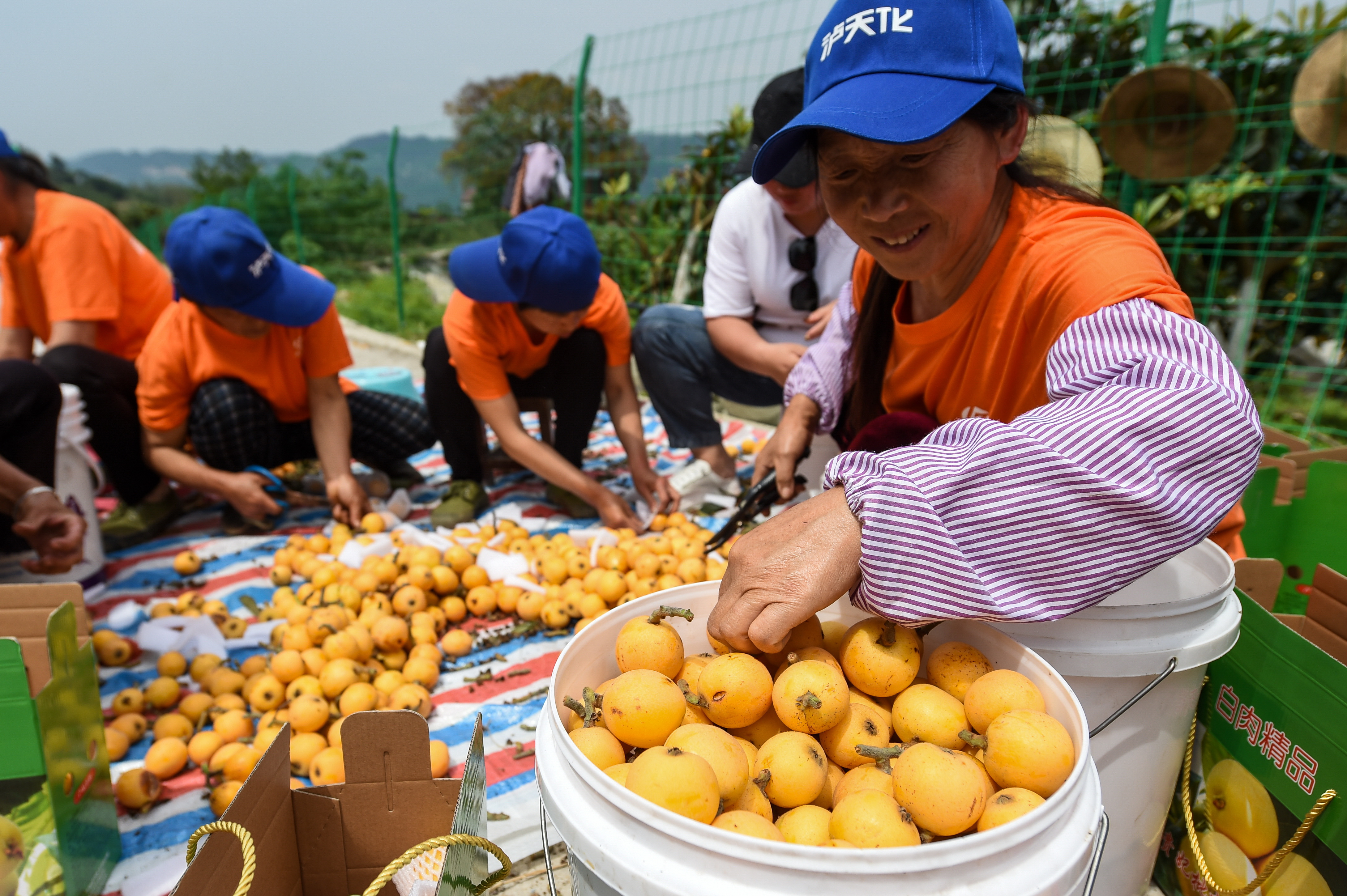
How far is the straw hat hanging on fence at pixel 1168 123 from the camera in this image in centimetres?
462

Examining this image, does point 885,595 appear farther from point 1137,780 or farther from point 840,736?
point 1137,780

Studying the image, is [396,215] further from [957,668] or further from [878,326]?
[957,668]

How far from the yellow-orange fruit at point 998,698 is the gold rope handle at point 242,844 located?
105 cm

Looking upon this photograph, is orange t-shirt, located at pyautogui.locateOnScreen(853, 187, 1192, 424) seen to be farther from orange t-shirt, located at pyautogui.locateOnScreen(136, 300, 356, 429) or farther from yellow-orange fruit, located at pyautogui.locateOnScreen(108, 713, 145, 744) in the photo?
orange t-shirt, located at pyautogui.locateOnScreen(136, 300, 356, 429)

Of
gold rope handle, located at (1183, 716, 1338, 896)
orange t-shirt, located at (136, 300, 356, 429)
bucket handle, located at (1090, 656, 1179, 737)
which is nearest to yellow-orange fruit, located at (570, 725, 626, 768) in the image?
bucket handle, located at (1090, 656, 1179, 737)

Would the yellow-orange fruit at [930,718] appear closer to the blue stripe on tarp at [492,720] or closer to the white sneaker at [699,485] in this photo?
the blue stripe on tarp at [492,720]

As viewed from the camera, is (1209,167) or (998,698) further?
(1209,167)

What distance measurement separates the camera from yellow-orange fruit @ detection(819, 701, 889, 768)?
1.16m

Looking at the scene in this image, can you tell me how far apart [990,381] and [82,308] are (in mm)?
4077

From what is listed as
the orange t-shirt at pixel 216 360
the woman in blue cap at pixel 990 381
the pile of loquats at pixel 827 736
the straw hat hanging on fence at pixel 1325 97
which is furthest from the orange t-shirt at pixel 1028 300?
the straw hat hanging on fence at pixel 1325 97

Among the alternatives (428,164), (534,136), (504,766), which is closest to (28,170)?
(504,766)

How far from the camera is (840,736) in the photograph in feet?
3.86

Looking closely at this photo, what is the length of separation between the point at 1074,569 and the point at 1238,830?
0.77 m

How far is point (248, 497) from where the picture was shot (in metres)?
3.56
